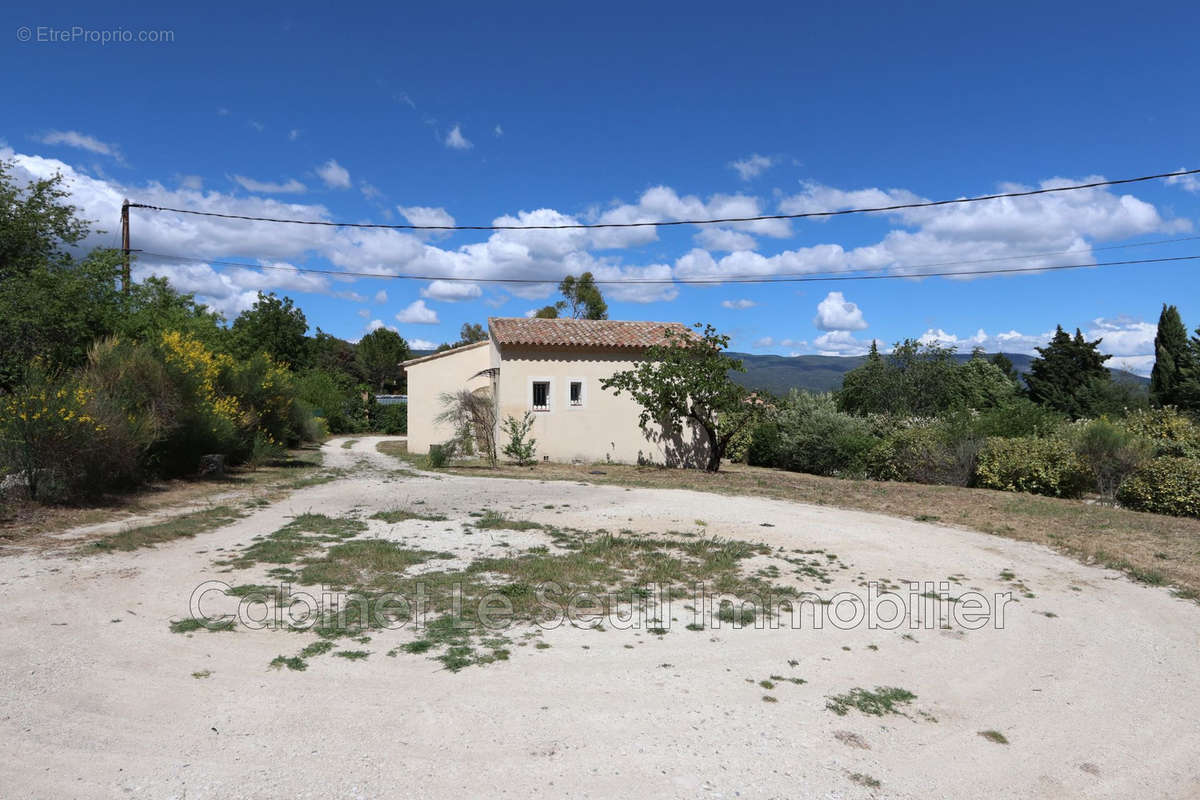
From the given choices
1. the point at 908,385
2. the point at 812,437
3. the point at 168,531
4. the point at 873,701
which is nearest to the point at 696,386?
the point at 812,437

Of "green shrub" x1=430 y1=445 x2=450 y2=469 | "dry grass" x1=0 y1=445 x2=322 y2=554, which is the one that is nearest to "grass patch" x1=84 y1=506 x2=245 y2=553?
"dry grass" x1=0 y1=445 x2=322 y2=554

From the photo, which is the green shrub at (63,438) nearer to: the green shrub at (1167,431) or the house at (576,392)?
the house at (576,392)

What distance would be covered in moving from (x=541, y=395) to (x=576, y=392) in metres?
1.13

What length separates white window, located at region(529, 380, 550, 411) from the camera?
70.3 feet

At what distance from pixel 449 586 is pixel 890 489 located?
11.9m

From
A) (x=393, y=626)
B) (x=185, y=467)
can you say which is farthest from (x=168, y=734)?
(x=185, y=467)

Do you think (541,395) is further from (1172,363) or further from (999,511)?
(1172,363)

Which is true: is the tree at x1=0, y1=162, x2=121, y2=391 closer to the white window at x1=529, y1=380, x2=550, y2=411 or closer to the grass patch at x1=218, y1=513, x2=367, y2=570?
the grass patch at x1=218, y1=513, x2=367, y2=570

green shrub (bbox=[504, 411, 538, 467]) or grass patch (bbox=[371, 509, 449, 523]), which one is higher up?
green shrub (bbox=[504, 411, 538, 467])

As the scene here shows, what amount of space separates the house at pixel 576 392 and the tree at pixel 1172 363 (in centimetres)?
2982

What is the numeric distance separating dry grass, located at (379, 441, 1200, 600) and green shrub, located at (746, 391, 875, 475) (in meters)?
2.14

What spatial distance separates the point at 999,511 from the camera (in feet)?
40.6

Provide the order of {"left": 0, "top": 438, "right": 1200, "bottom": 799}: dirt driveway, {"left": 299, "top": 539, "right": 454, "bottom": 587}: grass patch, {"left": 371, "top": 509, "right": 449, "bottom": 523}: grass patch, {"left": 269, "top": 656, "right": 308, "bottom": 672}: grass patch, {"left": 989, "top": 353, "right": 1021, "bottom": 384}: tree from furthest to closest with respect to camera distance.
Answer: {"left": 989, "top": 353, "right": 1021, "bottom": 384}: tree, {"left": 371, "top": 509, "right": 449, "bottom": 523}: grass patch, {"left": 299, "top": 539, "right": 454, "bottom": 587}: grass patch, {"left": 269, "top": 656, "right": 308, "bottom": 672}: grass patch, {"left": 0, "top": 438, "right": 1200, "bottom": 799}: dirt driveway

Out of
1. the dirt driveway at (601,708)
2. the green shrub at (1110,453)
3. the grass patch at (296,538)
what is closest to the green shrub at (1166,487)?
the green shrub at (1110,453)
